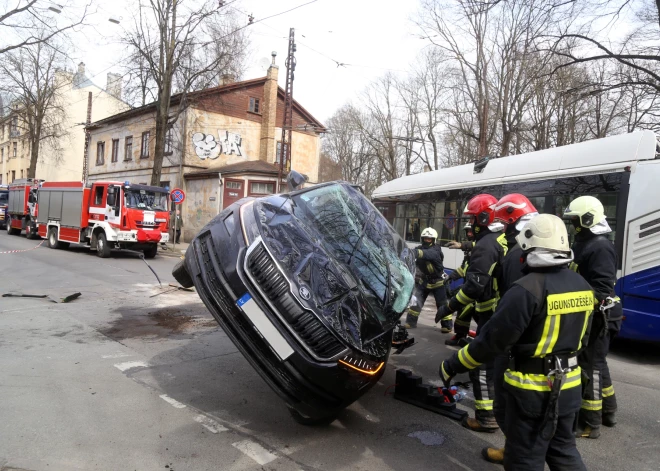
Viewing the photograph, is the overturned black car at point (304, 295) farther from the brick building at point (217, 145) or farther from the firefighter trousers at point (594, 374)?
the brick building at point (217, 145)

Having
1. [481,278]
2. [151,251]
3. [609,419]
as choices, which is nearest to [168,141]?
[151,251]

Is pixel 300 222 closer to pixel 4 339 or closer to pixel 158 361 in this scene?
pixel 158 361

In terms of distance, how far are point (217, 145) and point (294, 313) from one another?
26.0 m

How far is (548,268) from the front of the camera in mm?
2520

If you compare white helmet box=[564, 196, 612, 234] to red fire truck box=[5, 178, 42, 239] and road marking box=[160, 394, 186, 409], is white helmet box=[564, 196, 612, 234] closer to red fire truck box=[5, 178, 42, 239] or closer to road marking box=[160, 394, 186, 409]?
road marking box=[160, 394, 186, 409]

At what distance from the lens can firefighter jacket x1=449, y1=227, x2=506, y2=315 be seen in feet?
13.3

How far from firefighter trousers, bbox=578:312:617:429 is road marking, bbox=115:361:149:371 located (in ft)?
14.0

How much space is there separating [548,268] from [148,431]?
3050mm

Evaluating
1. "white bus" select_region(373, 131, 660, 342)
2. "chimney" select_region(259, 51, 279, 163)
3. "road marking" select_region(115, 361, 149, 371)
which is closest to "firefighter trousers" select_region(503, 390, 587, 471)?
"road marking" select_region(115, 361, 149, 371)

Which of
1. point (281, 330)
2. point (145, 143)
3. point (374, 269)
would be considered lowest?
point (281, 330)

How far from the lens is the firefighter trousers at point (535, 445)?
2.46 meters

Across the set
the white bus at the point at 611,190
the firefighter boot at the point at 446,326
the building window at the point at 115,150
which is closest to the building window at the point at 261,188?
the building window at the point at 115,150

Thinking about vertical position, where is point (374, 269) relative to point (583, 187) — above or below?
A: below

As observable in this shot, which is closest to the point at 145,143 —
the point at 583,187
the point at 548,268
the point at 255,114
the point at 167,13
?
the point at 255,114
